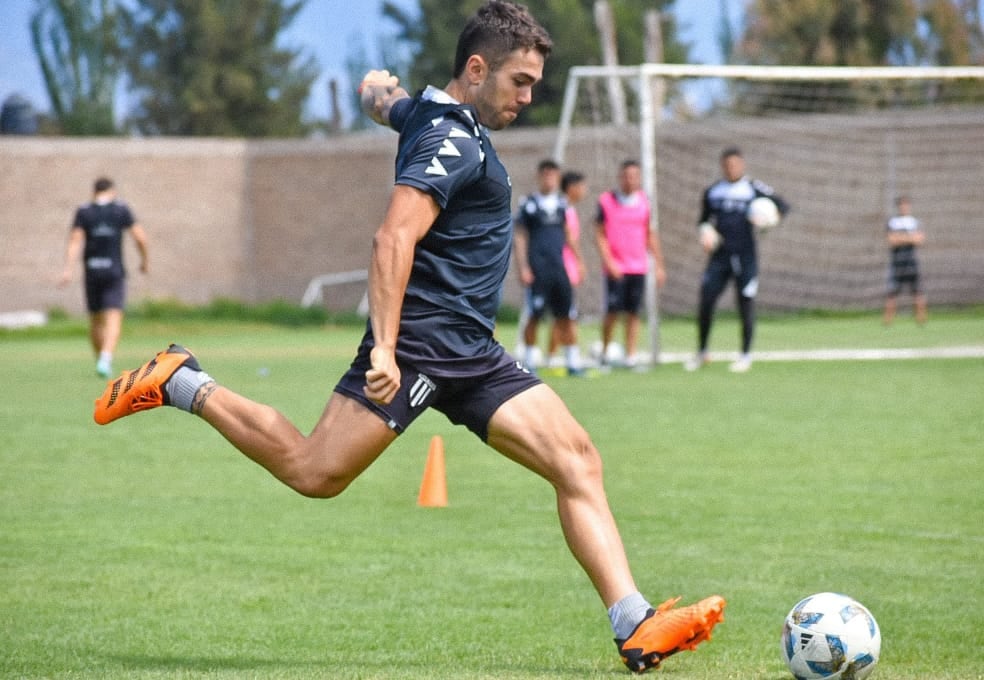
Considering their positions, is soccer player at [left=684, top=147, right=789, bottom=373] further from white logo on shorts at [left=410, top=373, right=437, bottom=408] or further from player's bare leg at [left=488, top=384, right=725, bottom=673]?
white logo on shorts at [left=410, top=373, right=437, bottom=408]

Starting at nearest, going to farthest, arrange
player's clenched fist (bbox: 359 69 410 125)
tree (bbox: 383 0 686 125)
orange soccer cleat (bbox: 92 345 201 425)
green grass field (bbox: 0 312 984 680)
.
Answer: green grass field (bbox: 0 312 984 680), orange soccer cleat (bbox: 92 345 201 425), player's clenched fist (bbox: 359 69 410 125), tree (bbox: 383 0 686 125)

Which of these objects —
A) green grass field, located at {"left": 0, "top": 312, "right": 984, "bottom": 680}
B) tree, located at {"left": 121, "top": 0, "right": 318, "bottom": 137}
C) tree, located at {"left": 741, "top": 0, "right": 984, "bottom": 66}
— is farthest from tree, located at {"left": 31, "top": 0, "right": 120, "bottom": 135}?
green grass field, located at {"left": 0, "top": 312, "right": 984, "bottom": 680}

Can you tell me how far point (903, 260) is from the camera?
25250 mm

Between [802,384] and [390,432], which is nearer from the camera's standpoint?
[390,432]

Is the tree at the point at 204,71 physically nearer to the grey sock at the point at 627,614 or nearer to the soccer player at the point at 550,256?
the soccer player at the point at 550,256

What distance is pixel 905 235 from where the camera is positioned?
24016mm

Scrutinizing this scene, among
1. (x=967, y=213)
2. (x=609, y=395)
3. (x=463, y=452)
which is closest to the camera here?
(x=463, y=452)

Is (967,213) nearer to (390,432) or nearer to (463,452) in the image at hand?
(463,452)

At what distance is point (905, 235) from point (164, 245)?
18.8 metres

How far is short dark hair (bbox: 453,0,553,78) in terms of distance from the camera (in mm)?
4887

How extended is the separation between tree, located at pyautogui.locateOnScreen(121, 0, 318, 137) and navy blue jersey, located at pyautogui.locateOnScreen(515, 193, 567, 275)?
41.1 meters

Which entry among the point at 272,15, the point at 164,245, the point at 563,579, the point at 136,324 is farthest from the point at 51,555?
the point at 272,15

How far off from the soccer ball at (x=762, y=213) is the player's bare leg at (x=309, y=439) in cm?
1171

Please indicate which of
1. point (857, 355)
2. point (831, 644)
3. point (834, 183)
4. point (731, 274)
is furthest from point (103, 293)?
point (834, 183)
